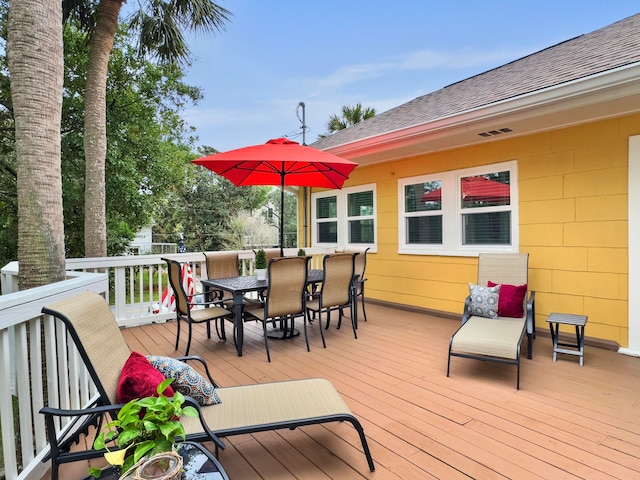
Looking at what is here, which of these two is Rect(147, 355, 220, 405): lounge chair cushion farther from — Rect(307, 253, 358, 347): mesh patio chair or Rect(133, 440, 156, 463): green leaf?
Rect(307, 253, 358, 347): mesh patio chair

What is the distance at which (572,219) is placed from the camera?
4.32 metres

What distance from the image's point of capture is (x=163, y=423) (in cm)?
121

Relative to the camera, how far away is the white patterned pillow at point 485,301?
411 centimetres

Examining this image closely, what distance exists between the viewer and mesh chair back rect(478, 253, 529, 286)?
436 cm

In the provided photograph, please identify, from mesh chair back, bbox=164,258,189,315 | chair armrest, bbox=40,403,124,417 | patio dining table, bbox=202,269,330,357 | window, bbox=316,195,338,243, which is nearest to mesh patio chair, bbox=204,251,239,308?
patio dining table, bbox=202,269,330,357

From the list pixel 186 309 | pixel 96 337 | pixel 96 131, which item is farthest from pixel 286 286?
pixel 96 131

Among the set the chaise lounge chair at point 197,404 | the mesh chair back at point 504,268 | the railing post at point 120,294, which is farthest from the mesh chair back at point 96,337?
the mesh chair back at point 504,268

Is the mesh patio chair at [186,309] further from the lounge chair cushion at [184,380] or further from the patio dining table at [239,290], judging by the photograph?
the lounge chair cushion at [184,380]

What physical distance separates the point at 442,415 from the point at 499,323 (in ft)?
5.39

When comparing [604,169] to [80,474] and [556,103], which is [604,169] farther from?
[80,474]

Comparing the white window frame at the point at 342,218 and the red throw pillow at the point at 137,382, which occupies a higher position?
the white window frame at the point at 342,218

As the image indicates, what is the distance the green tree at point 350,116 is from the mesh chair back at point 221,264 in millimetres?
11144

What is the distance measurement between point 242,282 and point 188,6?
516cm

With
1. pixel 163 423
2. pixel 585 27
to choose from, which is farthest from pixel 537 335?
pixel 585 27
